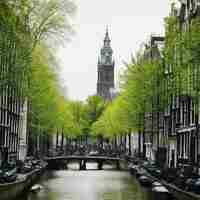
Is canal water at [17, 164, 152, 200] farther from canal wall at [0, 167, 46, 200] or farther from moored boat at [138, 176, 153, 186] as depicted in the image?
canal wall at [0, 167, 46, 200]

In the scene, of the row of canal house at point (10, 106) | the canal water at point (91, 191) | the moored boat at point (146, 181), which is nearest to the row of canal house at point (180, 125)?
the moored boat at point (146, 181)

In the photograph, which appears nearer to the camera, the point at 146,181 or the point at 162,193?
the point at 162,193

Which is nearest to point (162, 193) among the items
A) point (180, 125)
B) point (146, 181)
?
point (146, 181)

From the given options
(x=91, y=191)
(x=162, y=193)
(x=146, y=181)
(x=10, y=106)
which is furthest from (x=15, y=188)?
(x=10, y=106)

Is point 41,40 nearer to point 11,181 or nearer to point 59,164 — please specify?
point 11,181

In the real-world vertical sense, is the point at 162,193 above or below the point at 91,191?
above

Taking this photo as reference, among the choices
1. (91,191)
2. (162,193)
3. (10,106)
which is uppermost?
(10,106)

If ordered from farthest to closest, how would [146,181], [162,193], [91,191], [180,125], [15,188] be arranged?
1. [180,125]
2. [146,181]
3. [91,191]
4. [162,193]
5. [15,188]

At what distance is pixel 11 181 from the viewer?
3556cm

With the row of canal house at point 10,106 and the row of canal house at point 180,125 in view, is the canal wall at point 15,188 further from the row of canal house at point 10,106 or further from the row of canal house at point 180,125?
the row of canal house at point 180,125

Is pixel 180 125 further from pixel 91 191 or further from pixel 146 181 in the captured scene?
pixel 91 191

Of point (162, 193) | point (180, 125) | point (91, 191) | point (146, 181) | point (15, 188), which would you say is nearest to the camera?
point (15, 188)

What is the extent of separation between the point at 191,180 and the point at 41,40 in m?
15.9

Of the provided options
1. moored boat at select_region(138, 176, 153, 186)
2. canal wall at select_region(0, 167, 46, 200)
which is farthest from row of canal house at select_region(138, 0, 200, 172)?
canal wall at select_region(0, 167, 46, 200)
